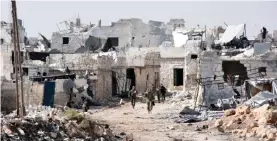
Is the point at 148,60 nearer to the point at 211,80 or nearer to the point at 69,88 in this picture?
the point at 211,80

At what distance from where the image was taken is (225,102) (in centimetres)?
2084

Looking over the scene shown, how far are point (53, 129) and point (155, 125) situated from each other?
218 inches

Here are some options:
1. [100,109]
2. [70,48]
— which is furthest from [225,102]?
[70,48]

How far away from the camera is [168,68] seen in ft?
102

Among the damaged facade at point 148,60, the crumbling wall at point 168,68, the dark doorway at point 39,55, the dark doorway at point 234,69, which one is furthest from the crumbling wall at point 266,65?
the dark doorway at point 39,55

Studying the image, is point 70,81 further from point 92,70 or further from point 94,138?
point 94,138

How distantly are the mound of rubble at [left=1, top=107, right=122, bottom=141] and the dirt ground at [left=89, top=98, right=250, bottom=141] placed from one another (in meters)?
1.44

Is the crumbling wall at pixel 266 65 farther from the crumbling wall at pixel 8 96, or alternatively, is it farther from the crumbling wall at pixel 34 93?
the crumbling wall at pixel 8 96

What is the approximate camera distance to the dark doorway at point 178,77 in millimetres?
30922

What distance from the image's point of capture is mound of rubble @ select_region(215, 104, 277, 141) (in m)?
15.4

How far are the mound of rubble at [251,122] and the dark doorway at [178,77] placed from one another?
13.3m

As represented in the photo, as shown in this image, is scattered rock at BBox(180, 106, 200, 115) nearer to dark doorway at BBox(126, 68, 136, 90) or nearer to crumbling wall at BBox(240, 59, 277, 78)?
crumbling wall at BBox(240, 59, 277, 78)

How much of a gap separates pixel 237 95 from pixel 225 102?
1.69 m

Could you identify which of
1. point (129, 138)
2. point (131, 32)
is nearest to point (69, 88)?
point (129, 138)
